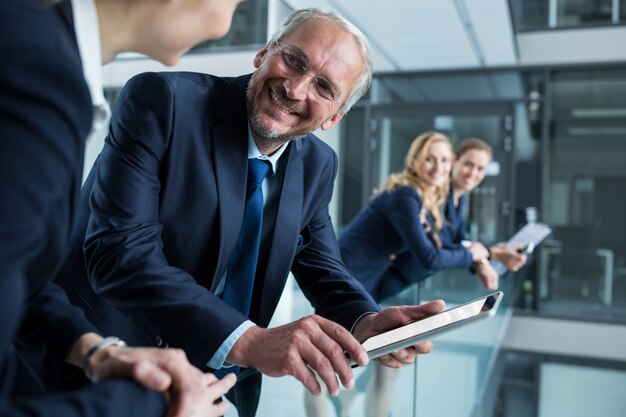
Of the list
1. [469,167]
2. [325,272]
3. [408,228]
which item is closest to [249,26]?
[469,167]

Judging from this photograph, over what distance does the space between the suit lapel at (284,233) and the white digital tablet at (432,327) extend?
0.40 m

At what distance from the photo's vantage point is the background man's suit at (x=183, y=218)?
1297 millimetres

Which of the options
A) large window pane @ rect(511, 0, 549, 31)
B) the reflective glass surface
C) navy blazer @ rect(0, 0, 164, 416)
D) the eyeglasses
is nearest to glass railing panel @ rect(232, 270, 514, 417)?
navy blazer @ rect(0, 0, 164, 416)

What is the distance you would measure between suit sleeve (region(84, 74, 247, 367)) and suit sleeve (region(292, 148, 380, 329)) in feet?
1.41

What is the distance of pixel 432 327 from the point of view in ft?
3.70

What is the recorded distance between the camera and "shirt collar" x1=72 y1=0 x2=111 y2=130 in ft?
2.41

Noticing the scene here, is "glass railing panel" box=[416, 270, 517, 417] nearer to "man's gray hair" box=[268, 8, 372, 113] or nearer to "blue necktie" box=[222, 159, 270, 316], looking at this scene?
"blue necktie" box=[222, 159, 270, 316]

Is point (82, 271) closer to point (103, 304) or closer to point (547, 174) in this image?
point (103, 304)

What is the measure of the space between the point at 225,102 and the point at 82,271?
50 centimetres

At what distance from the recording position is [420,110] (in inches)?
364

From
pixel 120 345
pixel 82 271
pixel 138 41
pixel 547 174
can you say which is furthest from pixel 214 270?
pixel 547 174

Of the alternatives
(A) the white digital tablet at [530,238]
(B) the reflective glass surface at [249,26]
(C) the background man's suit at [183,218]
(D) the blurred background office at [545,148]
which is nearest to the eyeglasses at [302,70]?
(C) the background man's suit at [183,218]

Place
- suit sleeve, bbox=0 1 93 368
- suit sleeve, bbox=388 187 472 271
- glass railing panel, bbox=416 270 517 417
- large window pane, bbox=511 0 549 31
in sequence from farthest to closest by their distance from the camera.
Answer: large window pane, bbox=511 0 549 31
suit sleeve, bbox=388 187 472 271
glass railing panel, bbox=416 270 517 417
suit sleeve, bbox=0 1 93 368

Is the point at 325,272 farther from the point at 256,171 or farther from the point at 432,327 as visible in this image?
the point at 432,327
